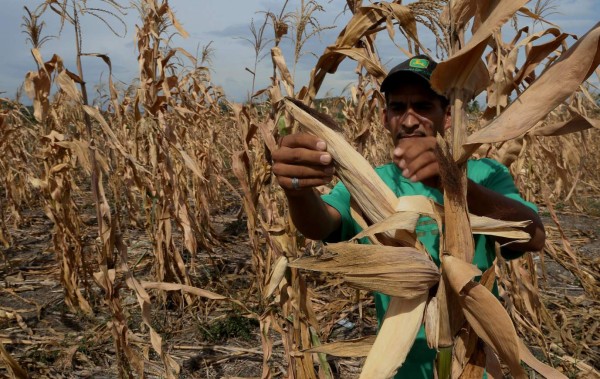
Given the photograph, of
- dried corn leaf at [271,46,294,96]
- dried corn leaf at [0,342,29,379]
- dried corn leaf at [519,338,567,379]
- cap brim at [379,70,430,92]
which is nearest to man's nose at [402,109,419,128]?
cap brim at [379,70,430,92]

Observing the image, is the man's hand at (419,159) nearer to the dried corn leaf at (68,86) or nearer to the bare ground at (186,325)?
the dried corn leaf at (68,86)

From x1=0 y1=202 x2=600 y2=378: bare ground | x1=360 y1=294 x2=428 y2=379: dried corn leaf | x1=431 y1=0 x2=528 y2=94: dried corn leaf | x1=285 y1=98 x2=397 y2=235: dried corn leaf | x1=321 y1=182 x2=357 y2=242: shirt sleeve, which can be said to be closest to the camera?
x1=431 y1=0 x2=528 y2=94: dried corn leaf

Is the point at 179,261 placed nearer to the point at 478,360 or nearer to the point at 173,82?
the point at 173,82

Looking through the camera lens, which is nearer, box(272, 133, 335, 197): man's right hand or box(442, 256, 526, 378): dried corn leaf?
box(442, 256, 526, 378): dried corn leaf

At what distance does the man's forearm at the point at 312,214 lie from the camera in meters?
1.36

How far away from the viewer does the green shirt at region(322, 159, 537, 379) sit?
144 cm

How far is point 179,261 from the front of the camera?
3.82m

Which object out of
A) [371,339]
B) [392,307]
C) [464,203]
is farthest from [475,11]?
[371,339]

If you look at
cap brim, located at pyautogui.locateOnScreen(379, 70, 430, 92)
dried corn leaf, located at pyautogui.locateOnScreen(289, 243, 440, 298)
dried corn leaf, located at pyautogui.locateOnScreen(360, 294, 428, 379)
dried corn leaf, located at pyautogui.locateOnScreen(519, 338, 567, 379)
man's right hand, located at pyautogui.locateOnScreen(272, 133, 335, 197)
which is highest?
cap brim, located at pyautogui.locateOnScreen(379, 70, 430, 92)

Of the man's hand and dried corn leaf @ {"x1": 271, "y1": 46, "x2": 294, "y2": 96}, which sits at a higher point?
dried corn leaf @ {"x1": 271, "y1": 46, "x2": 294, "y2": 96}

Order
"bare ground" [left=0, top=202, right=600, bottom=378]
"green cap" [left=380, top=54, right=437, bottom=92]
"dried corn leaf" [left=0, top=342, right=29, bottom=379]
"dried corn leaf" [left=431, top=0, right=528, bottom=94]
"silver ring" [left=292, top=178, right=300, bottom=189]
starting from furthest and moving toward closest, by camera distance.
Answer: "bare ground" [left=0, top=202, right=600, bottom=378], "dried corn leaf" [left=0, top=342, right=29, bottom=379], "green cap" [left=380, top=54, right=437, bottom=92], "silver ring" [left=292, top=178, right=300, bottom=189], "dried corn leaf" [left=431, top=0, right=528, bottom=94]

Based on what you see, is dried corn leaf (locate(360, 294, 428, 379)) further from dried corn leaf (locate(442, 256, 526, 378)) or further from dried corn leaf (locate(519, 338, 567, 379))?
dried corn leaf (locate(519, 338, 567, 379))

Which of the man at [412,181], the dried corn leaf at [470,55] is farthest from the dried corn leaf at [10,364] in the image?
the dried corn leaf at [470,55]

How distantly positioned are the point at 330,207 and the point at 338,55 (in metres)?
0.46
